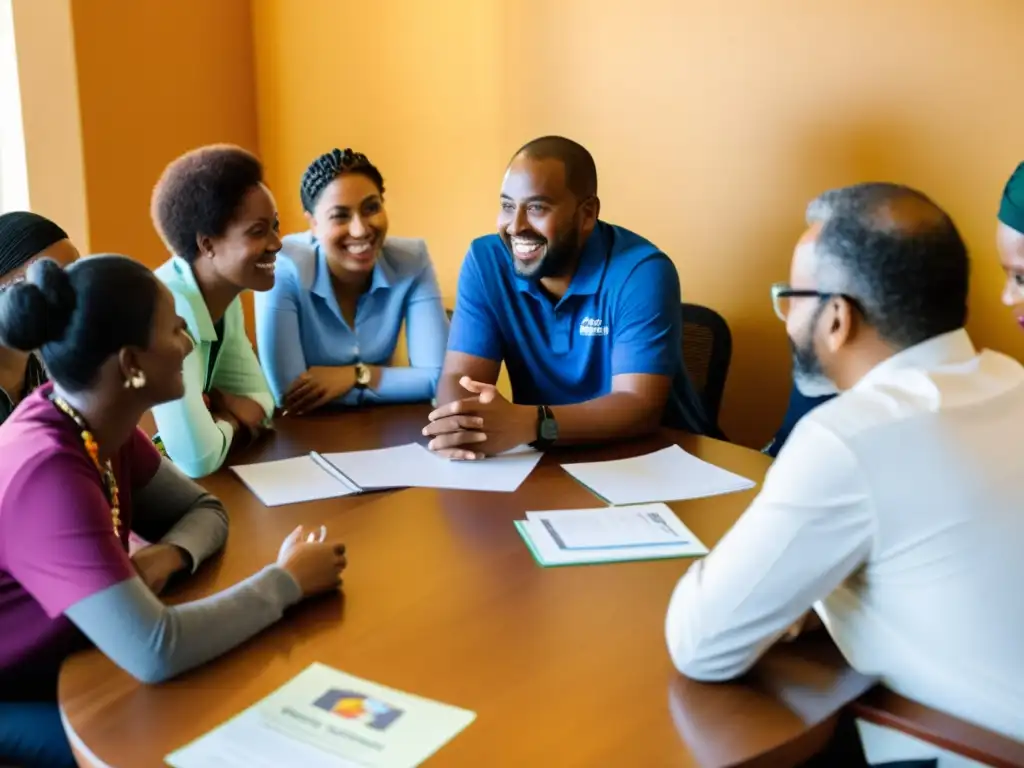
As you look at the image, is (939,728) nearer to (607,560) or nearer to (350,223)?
(607,560)

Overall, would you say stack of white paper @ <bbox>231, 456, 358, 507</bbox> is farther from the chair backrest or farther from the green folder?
the chair backrest

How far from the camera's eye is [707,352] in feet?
8.31

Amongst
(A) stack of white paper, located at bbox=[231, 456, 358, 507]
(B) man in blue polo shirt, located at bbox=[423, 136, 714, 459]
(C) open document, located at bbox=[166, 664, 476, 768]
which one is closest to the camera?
(C) open document, located at bbox=[166, 664, 476, 768]

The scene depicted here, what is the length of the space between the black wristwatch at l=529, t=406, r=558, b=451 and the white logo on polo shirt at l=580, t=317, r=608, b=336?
360mm

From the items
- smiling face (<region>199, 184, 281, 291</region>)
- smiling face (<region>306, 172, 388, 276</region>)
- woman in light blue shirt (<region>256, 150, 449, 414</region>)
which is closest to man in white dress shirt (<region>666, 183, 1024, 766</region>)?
smiling face (<region>199, 184, 281, 291</region>)

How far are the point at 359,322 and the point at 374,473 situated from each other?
827 millimetres

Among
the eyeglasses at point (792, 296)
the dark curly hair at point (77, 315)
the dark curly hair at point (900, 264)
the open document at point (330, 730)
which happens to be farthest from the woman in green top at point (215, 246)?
the dark curly hair at point (900, 264)

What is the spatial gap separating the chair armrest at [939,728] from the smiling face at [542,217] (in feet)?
4.50

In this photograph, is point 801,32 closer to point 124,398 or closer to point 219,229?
point 219,229

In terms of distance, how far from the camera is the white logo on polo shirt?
2.19 m

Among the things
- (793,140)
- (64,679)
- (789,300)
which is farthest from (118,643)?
(793,140)

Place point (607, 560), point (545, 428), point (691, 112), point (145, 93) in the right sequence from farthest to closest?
point (145, 93), point (691, 112), point (545, 428), point (607, 560)

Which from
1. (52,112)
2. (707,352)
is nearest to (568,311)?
(707,352)

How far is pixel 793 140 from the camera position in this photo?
2496 mm
